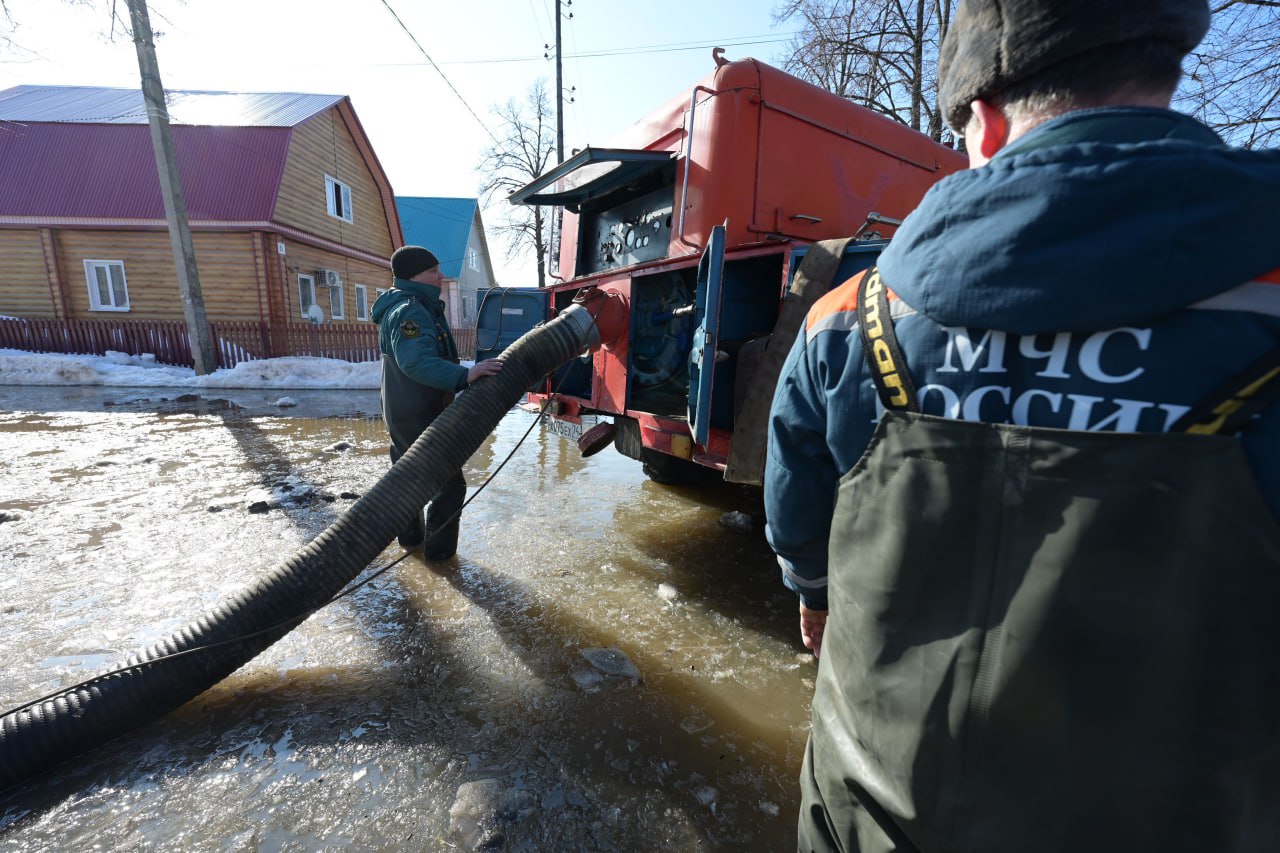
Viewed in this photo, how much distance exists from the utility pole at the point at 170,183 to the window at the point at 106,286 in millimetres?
5670

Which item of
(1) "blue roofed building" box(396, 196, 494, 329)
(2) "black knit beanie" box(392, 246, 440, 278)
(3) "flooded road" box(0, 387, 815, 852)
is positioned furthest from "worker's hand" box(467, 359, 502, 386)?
(1) "blue roofed building" box(396, 196, 494, 329)

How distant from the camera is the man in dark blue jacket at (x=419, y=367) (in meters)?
3.45

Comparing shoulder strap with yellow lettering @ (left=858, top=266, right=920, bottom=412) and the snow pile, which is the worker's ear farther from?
the snow pile

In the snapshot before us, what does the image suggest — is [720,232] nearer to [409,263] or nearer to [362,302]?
[409,263]

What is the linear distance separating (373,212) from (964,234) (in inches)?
949

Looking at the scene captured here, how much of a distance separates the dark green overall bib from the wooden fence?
16.6 m

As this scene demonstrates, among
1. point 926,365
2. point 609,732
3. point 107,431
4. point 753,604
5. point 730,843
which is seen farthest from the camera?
point 107,431

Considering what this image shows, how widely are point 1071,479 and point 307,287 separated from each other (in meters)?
20.5

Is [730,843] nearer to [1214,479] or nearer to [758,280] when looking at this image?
[1214,479]

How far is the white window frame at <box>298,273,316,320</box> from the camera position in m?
16.9

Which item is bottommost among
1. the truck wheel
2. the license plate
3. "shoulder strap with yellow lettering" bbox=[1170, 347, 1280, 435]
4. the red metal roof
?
the truck wheel

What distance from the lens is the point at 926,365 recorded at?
896 mm

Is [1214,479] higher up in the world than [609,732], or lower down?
higher up

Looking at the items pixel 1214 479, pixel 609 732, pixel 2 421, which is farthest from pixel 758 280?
pixel 2 421
